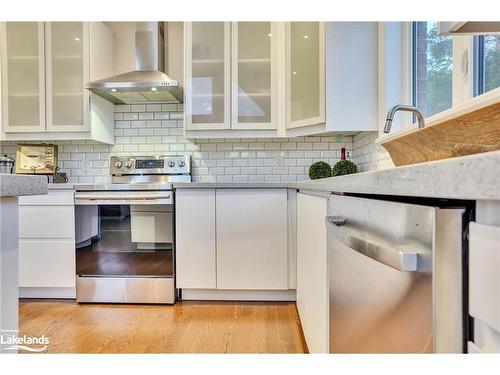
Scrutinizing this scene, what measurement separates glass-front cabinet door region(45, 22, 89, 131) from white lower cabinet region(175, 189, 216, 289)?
45.6 inches

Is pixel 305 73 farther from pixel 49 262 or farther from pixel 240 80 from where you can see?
pixel 49 262

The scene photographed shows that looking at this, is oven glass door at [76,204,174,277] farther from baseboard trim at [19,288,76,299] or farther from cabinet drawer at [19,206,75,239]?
baseboard trim at [19,288,76,299]

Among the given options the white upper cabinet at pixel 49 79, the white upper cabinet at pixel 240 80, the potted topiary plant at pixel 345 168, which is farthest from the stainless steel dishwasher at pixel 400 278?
the white upper cabinet at pixel 49 79

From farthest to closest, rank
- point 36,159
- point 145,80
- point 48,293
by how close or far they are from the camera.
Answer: point 36,159, point 145,80, point 48,293

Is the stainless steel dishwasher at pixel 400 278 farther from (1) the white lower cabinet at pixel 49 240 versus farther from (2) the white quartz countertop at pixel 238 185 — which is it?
(1) the white lower cabinet at pixel 49 240

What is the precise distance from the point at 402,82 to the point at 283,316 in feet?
5.59

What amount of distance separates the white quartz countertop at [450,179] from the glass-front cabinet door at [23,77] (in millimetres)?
2894

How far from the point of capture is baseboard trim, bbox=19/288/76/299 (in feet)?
7.55

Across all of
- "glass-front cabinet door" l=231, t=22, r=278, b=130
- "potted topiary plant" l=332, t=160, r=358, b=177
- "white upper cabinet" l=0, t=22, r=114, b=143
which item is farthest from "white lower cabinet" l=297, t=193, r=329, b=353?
"white upper cabinet" l=0, t=22, r=114, b=143

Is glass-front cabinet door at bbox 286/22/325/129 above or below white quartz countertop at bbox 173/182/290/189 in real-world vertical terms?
above

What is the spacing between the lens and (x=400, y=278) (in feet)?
1.54

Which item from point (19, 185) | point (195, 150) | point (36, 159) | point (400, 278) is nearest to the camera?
point (400, 278)

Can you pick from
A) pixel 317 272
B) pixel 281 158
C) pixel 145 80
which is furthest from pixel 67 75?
pixel 317 272

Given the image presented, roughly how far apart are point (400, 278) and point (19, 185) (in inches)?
26.7
